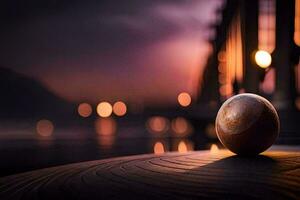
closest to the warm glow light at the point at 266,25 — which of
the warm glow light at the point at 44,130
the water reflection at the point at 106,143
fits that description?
the water reflection at the point at 106,143

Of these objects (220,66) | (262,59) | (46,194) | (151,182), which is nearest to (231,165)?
(151,182)

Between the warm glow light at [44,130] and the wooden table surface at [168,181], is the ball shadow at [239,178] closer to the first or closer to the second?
the wooden table surface at [168,181]

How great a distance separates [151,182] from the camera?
5.25 metres

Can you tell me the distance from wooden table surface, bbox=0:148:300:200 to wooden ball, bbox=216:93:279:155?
0.31 meters

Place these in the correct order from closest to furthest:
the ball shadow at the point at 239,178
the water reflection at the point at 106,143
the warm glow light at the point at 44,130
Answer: the ball shadow at the point at 239,178 → the water reflection at the point at 106,143 → the warm glow light at the point at 44,130

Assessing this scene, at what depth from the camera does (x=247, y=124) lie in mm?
6891

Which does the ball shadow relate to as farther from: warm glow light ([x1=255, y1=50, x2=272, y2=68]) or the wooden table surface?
warm glow light ([x1=255, y1=50, x2=272, y2=68])

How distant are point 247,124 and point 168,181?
2249 mm

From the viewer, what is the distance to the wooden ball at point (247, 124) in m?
6.91

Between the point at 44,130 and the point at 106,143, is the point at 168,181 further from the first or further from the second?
the point at 44,130

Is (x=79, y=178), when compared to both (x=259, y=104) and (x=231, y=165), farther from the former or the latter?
(x=259, y=104)

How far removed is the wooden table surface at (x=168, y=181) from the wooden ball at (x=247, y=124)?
311mm

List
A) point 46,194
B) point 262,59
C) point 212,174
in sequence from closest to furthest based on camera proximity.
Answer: point 46,194, point 212,174, point 262,59

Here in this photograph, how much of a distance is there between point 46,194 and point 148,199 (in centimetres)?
127
